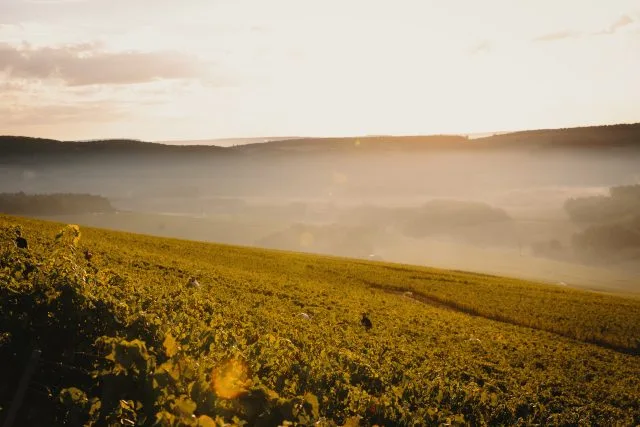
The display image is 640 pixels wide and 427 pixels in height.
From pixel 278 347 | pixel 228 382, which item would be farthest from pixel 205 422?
pixel 278 347

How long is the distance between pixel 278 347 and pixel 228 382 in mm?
5861

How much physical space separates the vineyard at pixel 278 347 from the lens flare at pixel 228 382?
34mm

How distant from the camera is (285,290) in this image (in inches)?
1549

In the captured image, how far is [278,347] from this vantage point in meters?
13.4

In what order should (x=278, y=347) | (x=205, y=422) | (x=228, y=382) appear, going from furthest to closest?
(x=278, y=347) < (x=228, y=382) < (x=205, y=422)

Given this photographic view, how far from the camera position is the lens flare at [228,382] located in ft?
24.3

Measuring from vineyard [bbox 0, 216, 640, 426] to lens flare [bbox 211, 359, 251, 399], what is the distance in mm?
34

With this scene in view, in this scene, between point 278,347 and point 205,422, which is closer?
point 205,422

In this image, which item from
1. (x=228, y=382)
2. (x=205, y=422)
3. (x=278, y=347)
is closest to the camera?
(x=205, y=422)

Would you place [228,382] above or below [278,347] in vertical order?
above

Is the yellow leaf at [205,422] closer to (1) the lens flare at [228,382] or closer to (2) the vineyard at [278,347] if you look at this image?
(2) the vineyard at [278,347]

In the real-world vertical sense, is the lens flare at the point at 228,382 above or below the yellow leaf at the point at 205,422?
below

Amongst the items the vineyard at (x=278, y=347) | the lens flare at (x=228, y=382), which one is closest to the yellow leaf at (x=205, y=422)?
the vineyard at (x=278, y=347)

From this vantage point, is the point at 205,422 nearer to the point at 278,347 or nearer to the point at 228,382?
the point at 228,382
